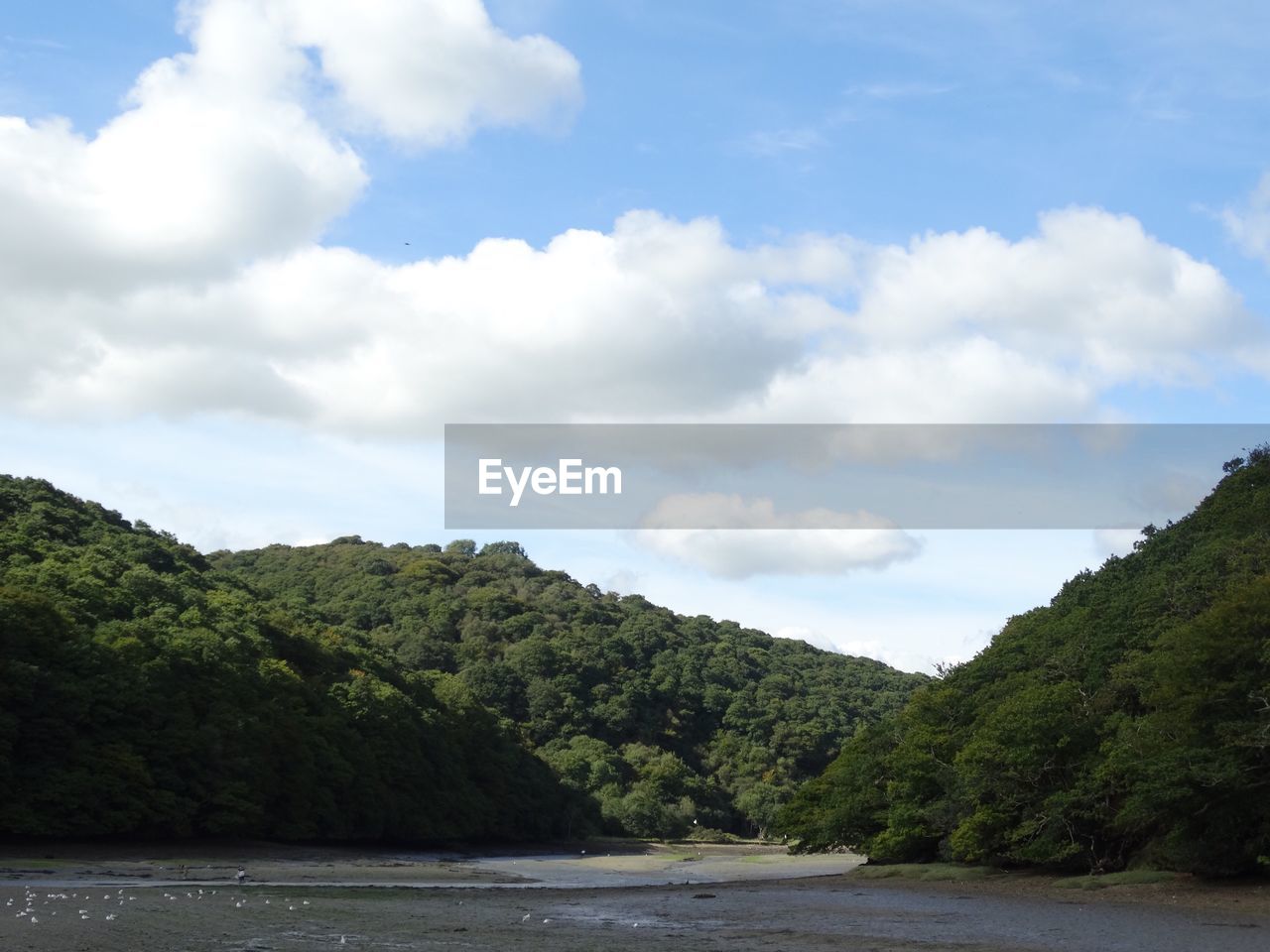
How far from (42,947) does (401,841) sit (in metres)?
61.9

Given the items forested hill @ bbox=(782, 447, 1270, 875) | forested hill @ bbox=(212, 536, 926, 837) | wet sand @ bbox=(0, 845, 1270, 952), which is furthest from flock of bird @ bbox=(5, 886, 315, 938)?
forested hill @ bbox=(212, 536, 926, 837)

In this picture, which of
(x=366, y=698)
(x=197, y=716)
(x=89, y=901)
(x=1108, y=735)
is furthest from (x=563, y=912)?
(x=366, y=698)

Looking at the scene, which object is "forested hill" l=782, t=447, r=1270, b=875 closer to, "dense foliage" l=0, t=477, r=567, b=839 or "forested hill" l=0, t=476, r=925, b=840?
"dense foliage" l=0, t=477, r=567, b=839

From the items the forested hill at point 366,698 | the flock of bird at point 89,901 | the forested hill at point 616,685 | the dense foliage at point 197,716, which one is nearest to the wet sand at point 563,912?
the flock of bird at point 89,901

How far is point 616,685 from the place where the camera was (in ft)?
454

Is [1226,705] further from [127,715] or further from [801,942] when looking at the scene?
[127,715]

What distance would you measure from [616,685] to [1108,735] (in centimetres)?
9220

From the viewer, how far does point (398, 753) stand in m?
86.2

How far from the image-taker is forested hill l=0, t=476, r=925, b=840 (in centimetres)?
5856

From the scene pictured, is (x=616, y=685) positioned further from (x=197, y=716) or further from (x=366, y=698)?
(x=197, y=716)

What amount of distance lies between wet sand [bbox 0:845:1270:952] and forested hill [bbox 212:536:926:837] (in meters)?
56.0

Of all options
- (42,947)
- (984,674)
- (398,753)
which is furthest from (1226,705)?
(398,753)

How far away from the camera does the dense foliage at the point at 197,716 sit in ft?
185

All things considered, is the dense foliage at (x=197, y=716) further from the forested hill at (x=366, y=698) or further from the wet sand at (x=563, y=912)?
the wet sand at (x=563, y=912)
